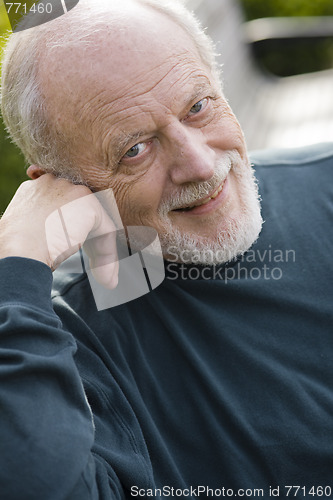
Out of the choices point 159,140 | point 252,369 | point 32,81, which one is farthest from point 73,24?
point 252,369

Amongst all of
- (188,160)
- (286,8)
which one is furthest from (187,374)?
(286,8)

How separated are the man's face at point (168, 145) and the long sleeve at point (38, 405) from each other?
0.54m

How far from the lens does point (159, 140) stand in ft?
7.16

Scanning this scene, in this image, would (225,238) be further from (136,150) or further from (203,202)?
(136,150)

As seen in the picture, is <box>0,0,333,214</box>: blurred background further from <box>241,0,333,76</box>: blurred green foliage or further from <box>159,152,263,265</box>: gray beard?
<box>159,152,263,265</box>: gray beard

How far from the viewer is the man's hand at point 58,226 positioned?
2025 mm

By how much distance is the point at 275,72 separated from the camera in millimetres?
6621

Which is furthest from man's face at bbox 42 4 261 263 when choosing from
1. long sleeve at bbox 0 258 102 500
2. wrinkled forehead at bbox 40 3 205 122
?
long sleeve at bbox 0 258 102 500

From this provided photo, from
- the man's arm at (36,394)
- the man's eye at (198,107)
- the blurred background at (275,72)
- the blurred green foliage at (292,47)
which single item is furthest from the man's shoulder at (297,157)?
the blurred green foliage at (292,47)

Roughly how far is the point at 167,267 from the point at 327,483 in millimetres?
911

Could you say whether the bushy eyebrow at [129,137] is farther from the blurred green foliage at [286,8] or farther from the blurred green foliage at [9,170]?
the blurred green foliage at [286,8]

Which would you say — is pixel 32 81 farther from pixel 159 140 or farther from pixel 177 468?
pixel 177 468

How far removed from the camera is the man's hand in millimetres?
2025

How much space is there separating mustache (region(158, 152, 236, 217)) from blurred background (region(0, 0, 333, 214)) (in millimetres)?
2416
